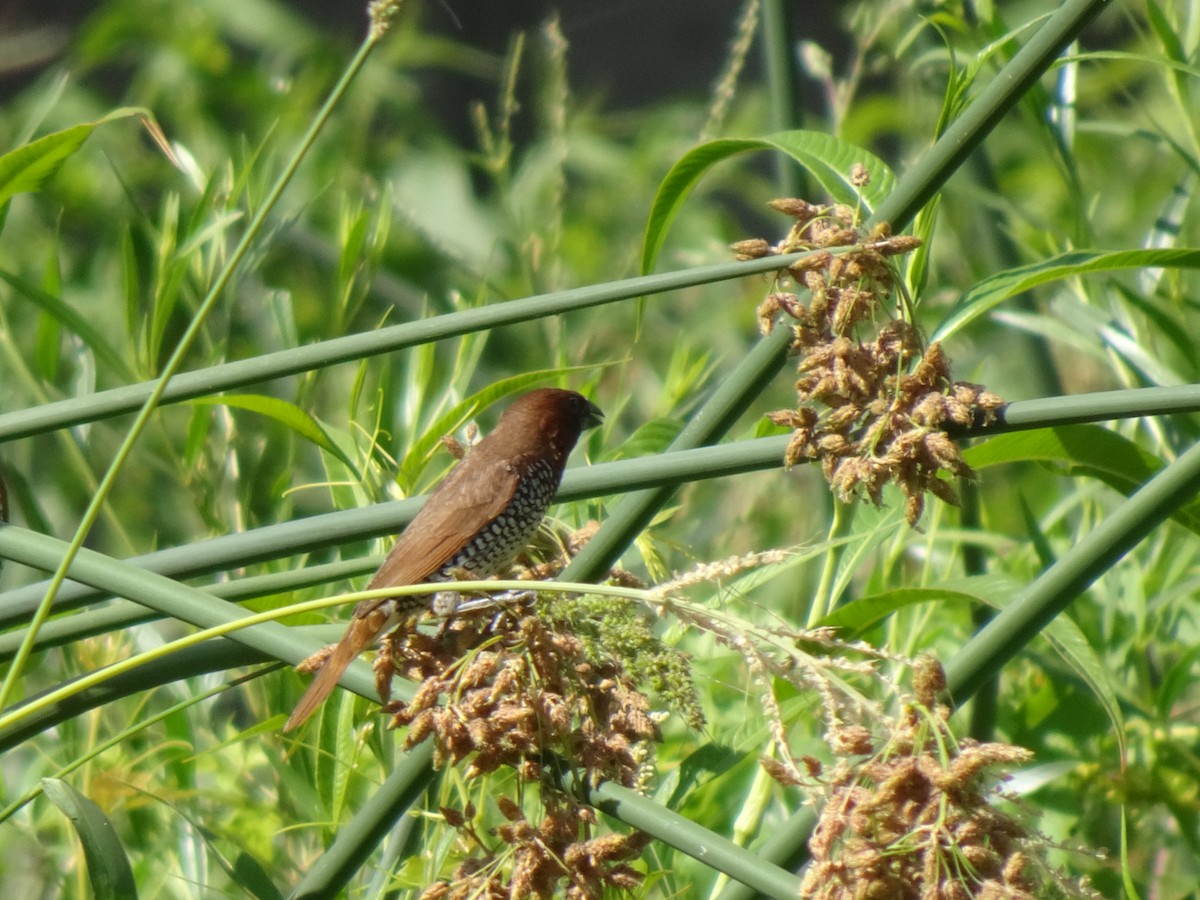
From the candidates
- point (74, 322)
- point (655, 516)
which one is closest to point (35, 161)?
point (74, 322)

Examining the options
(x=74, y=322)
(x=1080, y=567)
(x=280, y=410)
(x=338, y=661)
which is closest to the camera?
(x=1080, y=567)

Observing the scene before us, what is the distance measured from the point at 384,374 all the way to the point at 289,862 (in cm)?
78

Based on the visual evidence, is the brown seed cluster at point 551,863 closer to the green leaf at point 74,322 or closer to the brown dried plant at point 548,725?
the brown dried plant at point 548,725

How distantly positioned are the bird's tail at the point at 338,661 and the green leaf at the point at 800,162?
1.95 ft

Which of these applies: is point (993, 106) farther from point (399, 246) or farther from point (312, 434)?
point (399, 246)

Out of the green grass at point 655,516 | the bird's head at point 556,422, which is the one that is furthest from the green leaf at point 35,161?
the bird's head at point 556,422

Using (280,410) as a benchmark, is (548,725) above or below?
below

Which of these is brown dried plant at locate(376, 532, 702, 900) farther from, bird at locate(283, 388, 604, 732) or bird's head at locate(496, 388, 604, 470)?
bird's head at locate(496, 388, 604, 470)

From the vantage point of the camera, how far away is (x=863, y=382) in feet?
5.51

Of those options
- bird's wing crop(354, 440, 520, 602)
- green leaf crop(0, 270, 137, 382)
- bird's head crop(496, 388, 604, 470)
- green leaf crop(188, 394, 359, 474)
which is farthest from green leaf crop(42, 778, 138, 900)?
bird's head crop(496, 388, 604, 470)

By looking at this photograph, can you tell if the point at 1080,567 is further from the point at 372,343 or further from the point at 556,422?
the point at 556,422

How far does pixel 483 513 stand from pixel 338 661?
0.84 m

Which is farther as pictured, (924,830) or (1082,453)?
(1082,453)

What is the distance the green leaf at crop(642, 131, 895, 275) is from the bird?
385mm
